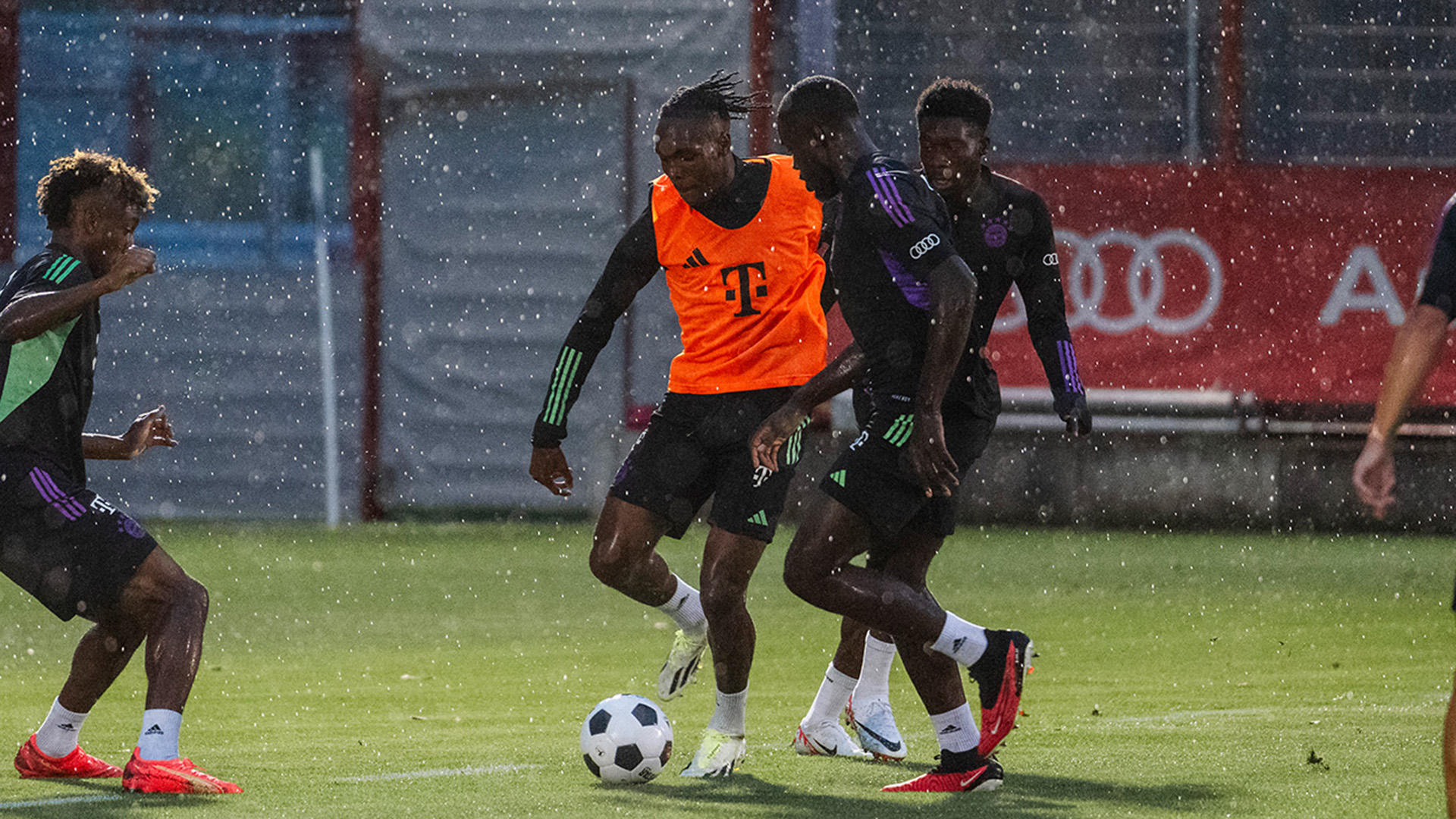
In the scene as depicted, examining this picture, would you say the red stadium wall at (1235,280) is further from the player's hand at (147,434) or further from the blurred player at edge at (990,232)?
the player's hand at (147,434)

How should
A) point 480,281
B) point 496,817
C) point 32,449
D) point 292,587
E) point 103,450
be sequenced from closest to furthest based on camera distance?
point 496,817
point 32,449
point 103,450
point 292,587
point 480,281

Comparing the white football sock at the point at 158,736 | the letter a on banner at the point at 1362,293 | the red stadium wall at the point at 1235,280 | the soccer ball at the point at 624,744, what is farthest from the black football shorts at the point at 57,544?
the letter a on banner at the point at 1362,293

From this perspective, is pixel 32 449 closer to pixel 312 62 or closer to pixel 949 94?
pixel 949 94

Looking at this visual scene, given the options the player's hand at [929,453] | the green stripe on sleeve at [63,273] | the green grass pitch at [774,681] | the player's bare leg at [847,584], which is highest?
the green stripe on sleeve at [63,273]

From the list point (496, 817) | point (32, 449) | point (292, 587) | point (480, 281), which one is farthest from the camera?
point (480, 281)

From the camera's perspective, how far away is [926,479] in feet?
18.8

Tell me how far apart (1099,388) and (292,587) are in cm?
651

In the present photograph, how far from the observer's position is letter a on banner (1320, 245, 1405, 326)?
15398mm

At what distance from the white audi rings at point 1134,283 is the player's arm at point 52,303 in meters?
10.3

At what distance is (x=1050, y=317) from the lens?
22.0ft

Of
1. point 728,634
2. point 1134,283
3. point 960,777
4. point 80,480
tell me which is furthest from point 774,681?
point 1134,283

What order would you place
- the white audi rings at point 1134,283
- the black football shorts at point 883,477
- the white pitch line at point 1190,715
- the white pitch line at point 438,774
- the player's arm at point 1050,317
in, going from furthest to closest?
the white audi rings at point 1134,283
the white pitch line at point 1190,715
the player's arm at point 1050,317
the white pitch line at point 438,774
the black football shorts at point 883,477

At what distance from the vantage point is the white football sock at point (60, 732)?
20.6ft

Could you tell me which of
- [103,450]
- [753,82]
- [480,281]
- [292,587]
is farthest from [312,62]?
[103,450]
